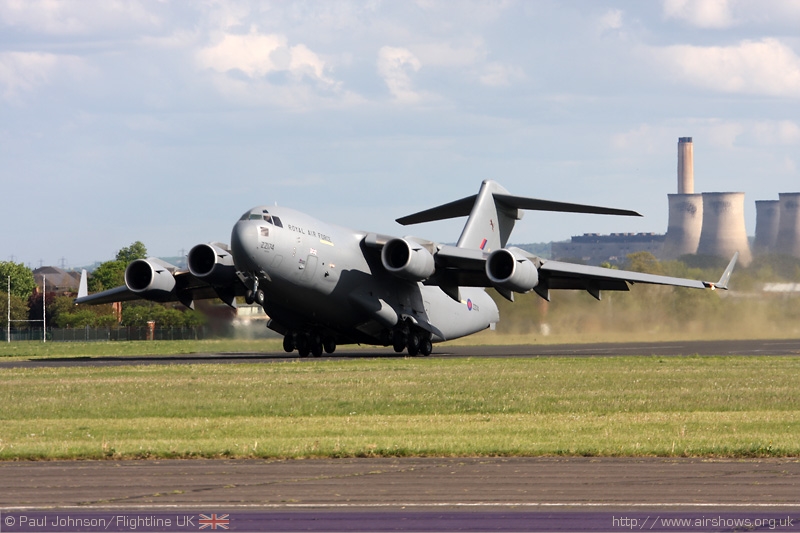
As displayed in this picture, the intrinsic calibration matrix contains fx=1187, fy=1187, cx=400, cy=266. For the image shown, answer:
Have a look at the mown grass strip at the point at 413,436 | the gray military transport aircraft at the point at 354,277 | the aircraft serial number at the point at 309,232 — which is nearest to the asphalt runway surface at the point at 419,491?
the mown grass strip at the point at 413,436

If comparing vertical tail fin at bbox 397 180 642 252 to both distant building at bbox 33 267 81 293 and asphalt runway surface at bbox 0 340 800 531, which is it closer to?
asphalt runway surface at bbox 0 340 800 531

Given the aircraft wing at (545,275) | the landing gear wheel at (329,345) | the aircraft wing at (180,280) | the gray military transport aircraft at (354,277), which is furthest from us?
the landing gear wheel at (329,345)

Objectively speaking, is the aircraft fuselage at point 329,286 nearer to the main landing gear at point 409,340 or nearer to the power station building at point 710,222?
the main landing gear at point 409,340

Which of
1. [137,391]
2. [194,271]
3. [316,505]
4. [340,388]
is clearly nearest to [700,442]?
[316,505]

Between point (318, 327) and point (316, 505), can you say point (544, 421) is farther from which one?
point (318, 327)

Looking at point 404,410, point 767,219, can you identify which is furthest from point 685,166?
point 404,410

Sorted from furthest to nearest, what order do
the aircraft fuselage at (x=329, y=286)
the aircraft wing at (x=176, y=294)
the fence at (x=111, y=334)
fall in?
the fence at (x=111, y=334), the aircraft wing at (x=176, y=294), the aircraft fuselage at (x=329, y=286)

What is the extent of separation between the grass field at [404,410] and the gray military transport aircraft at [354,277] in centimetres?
362

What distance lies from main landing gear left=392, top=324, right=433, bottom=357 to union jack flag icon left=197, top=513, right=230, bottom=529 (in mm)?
28449

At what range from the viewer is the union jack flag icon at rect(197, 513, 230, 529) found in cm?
894

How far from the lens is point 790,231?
128m

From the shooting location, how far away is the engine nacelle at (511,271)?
34406 millimetres

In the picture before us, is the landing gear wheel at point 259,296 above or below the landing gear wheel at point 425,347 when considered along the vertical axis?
above

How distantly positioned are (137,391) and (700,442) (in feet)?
42.0
